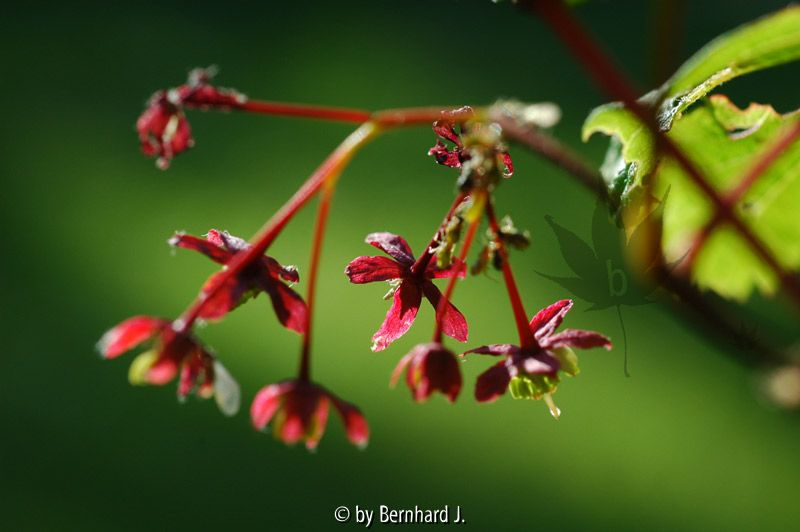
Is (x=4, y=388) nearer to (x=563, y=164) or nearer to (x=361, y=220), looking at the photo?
(x=361, y=220)

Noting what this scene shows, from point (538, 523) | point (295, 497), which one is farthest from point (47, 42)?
point (538, 523)

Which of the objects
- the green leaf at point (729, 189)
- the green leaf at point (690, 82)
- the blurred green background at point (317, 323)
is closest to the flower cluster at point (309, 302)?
the green leaf at point (690, 82)

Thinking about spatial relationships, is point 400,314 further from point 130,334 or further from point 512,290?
point 130,334

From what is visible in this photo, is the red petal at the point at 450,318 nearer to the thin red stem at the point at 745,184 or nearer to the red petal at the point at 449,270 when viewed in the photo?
the red petal at the point at 449,270

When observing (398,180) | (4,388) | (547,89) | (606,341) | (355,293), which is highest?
(547,89)

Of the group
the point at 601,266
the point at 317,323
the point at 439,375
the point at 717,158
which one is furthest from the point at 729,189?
the point at 317,323

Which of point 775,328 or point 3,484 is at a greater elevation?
point 3,484
